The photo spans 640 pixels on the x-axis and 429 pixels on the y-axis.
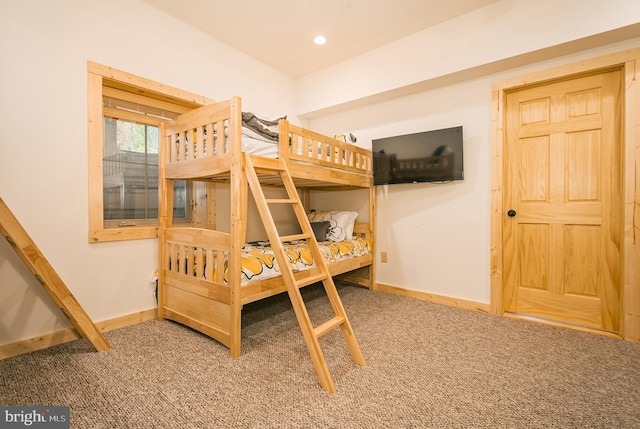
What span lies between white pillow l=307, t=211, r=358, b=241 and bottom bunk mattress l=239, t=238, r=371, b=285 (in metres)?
0.10

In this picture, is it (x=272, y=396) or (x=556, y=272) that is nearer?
(x=272, y=396)

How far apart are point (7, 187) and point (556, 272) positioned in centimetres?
403

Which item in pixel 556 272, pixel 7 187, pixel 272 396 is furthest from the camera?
pixel 556 272

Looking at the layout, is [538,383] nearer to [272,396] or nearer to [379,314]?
[379,314]

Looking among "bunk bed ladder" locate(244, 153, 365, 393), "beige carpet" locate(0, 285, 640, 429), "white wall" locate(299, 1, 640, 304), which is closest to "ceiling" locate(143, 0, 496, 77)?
"white wall" locate(299, 1, 640, 304)

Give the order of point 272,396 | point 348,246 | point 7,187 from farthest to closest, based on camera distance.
A: 1. point 348,246
2. point 7,187
3. point 272,396

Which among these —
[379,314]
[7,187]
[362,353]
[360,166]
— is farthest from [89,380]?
[360,166]

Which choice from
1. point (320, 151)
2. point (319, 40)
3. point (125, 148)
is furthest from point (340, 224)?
point (125, 148)

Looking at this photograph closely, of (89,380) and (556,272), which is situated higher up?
(556,272)

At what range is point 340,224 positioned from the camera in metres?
3.32

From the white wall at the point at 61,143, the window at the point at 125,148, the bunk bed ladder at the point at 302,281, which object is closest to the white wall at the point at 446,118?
the bunk bed ladder at the point at 302,281

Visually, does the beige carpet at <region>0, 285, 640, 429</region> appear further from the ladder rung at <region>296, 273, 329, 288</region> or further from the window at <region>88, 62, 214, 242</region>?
the window at <region>88, 62, 214, 242</region>

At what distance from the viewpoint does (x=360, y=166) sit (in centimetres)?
320

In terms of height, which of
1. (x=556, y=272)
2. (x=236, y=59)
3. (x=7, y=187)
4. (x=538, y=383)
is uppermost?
(x=236, y=59)
